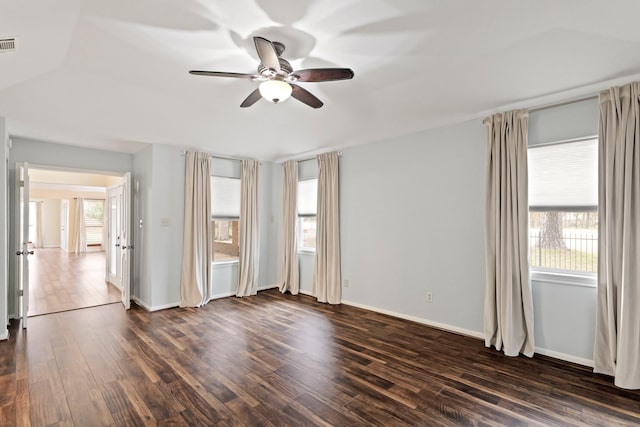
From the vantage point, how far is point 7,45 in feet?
7.30

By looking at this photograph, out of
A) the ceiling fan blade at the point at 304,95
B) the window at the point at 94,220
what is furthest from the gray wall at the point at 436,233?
the window at the point at 94,220

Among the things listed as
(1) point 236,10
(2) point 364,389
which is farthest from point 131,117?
(2) point 364,389

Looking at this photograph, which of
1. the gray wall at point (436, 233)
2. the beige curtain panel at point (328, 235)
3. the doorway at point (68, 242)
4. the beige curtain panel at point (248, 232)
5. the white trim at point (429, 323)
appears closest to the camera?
the gray wall at point (436, 233)

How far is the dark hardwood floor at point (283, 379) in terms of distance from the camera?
2.20 metres

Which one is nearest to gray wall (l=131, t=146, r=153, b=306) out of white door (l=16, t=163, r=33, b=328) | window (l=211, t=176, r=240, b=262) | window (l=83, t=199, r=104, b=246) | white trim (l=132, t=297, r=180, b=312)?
white trim (l=132, t=297, r=180, b=312)

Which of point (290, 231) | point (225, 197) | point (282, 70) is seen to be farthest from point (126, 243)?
point (282, 70)

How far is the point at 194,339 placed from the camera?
11.8 feet

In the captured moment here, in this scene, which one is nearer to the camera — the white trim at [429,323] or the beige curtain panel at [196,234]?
the white trim at [429,323]

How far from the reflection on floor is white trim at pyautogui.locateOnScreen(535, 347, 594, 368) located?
612cm

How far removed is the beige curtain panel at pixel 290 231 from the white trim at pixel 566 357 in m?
3.79

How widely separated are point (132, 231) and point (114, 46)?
11.3 feet

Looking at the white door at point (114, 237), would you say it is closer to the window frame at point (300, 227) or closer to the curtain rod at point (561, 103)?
the window frame at point (300, 227)

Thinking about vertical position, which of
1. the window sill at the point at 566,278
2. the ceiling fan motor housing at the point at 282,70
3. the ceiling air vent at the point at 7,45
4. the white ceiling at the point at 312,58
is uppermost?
the white ceiling at the point at 312,58

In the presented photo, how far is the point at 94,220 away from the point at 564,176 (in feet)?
51.4
